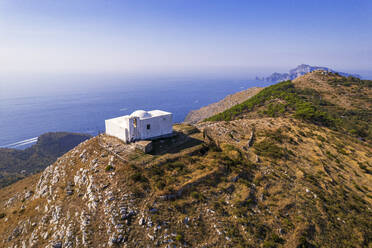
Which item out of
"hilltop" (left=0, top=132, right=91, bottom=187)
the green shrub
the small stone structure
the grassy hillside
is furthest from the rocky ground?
"hilltop" (left=0, top=132, right=91, bottom=187)

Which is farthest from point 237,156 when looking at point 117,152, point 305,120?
point 305,120

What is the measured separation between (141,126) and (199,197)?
12.8 meters

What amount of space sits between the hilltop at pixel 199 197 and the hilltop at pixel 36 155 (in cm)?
10626

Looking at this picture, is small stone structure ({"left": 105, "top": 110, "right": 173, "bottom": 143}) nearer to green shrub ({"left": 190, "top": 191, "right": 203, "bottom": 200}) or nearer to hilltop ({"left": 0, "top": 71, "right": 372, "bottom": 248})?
hilltop ({"left": 0, "top": 71, "right": 372, "bottom": 248})

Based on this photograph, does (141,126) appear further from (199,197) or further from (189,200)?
(199,197)

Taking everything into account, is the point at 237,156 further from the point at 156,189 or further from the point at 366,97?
the point at 366,97

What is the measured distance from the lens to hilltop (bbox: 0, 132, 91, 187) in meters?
113

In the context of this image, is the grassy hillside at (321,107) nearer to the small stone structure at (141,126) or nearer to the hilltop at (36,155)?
the small stone structure at (141,126)

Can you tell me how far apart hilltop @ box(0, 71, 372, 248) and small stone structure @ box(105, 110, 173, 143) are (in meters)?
1.42

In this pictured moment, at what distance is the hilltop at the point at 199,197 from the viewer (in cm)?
1616

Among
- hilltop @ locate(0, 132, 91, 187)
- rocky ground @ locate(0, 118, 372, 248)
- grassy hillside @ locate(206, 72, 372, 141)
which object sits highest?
grassy hillside @ locate(206, 72, 372, 141)

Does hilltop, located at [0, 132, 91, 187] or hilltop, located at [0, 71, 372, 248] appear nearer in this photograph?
hilltop, located at [0, 71, 372, 248]

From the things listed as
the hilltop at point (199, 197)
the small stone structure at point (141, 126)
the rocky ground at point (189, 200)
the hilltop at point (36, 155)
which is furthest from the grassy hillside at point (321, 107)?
the hilltop at point (36, 155)

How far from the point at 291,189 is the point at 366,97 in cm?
6466
